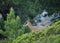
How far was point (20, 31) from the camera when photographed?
963 centimetres

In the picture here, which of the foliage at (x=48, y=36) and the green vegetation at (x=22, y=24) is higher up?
the green vegetation at (x=22, y=24)

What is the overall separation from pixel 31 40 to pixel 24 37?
16 cm

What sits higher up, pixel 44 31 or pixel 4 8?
pixel 4 8

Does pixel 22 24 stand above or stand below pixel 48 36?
above

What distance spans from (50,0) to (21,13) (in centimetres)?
383

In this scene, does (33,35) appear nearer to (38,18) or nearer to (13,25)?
(13,25)

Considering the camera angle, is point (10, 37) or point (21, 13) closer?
point (10, 37)

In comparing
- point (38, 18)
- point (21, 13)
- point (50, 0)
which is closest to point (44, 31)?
point (50, 0)

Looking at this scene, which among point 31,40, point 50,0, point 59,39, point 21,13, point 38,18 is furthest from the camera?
point 38,18

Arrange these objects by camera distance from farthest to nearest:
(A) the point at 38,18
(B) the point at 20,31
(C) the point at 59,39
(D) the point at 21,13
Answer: (A) the point at 38,18 → (D) the point at 21,13 → (B) the point at 20,31 → (C) the point at 59,39

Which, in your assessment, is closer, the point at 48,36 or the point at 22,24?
the point at 48,36

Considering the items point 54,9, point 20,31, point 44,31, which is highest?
point 54,9

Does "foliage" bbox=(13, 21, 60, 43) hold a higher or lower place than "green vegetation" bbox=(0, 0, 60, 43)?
lower

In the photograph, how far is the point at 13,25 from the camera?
32.6 feet
